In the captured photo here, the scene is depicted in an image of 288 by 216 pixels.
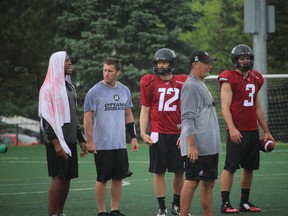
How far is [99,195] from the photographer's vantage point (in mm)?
11445

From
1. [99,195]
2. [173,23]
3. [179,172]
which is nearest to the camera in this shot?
[99,195]

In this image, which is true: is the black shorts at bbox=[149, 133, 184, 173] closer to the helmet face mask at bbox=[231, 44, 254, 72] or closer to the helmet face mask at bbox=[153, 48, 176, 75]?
the helmet face mask at bbox=[153, 48, 176, 75]

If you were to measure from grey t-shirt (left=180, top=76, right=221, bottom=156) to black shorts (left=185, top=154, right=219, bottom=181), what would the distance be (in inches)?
3.1

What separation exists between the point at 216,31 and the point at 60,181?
→ 139 ft

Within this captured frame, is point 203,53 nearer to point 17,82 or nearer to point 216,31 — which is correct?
point 17,82

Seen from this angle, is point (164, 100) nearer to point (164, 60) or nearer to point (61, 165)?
point (164, 60)

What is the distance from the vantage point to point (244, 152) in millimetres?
12500

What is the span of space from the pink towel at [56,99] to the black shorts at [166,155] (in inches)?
65.0

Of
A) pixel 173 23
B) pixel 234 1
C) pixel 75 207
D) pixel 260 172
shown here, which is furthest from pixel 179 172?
pixel 234 1

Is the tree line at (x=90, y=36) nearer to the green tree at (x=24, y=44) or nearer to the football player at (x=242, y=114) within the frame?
the green tree at (x=24, y=44)

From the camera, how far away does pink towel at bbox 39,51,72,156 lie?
10.8 meters

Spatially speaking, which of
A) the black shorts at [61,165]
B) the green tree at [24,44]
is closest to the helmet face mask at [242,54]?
the black shorts at [61,165]

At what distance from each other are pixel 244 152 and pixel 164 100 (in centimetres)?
129

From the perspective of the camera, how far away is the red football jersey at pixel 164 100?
40.0 ft
